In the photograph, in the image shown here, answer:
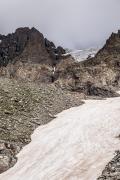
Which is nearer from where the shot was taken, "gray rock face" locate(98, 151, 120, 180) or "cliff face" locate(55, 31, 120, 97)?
"gray rock face" locate(98, 151, 120, 180)

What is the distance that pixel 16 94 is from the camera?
5066 centimetres

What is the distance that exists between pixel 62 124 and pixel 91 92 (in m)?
30.2

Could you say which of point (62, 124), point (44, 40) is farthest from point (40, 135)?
point (44, 40)

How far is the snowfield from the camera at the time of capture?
31031 millimetres

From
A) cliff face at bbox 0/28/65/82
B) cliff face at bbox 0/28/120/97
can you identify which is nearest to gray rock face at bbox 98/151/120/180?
cliff face at bbox 0/28/120/97

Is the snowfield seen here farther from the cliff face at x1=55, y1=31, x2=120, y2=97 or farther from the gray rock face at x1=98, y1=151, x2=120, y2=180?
the cliff face at x1=55, y1=31, x2=120, y2=97

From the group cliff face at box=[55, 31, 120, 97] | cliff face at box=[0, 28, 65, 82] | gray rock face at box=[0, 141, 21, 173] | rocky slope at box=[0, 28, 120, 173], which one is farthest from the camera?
cliff face at box=[0, 28, 65, 82]

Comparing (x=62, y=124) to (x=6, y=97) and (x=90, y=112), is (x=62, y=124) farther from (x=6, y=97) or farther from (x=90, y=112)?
(x=6, y=97)

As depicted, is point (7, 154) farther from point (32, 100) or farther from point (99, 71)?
point (99, 71)

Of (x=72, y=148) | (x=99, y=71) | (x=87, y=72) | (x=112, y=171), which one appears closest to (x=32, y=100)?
(x=72, y=148)

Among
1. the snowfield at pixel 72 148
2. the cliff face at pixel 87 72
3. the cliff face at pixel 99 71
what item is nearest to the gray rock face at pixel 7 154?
the snowfield at pixel 72 148

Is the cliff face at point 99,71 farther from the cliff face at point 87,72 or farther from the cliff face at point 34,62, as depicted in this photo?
the cliff face at point 34,62

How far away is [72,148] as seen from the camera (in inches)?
1410

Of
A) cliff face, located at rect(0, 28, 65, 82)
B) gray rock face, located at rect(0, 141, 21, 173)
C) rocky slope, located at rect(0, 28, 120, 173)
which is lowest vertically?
gray rock face, located at rect(0, 141, 21, 173)
